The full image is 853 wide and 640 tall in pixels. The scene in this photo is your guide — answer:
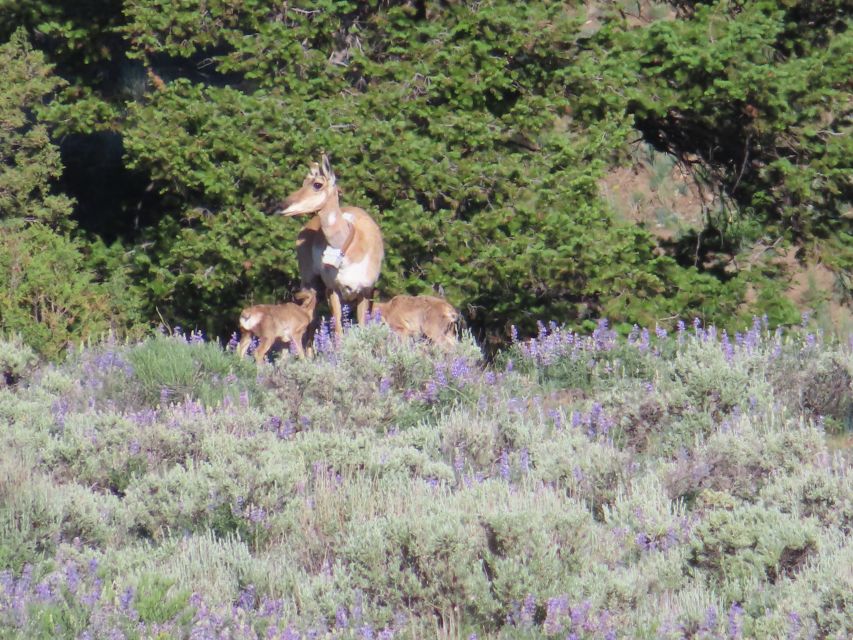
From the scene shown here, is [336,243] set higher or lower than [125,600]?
lower

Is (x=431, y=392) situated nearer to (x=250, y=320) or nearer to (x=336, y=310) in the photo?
(x=336, y=310)

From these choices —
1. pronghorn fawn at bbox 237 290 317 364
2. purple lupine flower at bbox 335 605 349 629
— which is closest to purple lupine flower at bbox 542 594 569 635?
purple lupine flower at bbox 335 605 349 629

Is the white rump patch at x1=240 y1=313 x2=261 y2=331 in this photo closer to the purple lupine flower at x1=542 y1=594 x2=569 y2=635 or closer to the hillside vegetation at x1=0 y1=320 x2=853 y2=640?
the hillside vegetation at x1=0 y1=320 x2=853 y2=640

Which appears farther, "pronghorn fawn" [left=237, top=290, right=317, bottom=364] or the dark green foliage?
the dark green foliage

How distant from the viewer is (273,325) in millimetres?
11805

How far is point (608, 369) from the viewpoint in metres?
10.7

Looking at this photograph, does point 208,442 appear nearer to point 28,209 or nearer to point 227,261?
point 227,261

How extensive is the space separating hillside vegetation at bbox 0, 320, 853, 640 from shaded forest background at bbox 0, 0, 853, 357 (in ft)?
9.95

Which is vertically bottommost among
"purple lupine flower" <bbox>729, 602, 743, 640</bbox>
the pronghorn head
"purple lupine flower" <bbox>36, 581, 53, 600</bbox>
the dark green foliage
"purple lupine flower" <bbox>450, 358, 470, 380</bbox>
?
the dark green foliage

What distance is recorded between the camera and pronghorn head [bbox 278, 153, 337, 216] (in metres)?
11.5

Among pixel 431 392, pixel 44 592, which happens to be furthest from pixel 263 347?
pixel 44 592

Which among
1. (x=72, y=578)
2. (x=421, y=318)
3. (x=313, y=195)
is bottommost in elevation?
(x=421, y=318)

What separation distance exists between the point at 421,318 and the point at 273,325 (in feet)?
4.03

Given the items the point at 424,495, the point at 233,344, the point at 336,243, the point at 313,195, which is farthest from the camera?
the point at 233,344
